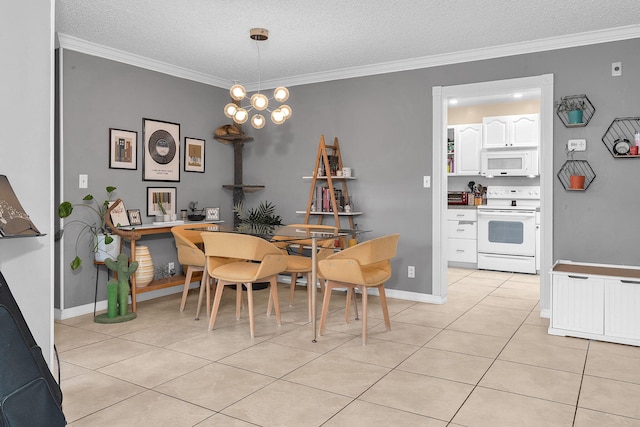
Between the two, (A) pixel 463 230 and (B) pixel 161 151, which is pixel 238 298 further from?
(A) pixel 463 230

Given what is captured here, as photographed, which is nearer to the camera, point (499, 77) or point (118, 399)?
point (118, 399)

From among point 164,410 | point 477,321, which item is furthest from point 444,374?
point 164,410

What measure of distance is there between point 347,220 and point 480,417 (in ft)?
10.1

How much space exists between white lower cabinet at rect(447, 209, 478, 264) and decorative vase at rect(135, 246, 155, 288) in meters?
4.12

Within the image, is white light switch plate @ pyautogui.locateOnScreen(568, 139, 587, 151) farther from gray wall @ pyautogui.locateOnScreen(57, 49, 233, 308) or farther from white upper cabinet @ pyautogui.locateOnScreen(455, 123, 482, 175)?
gray wall @ pyautogui.locateOnScreen(57, 49, 233, 308)

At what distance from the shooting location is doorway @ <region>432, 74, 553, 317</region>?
419 cm

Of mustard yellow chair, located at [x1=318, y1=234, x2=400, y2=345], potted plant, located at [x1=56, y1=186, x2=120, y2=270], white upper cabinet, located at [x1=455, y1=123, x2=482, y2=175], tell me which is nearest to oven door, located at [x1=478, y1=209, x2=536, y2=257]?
white upper cabinet, located at [x1=455, y1=123, x2=482, y2=175]

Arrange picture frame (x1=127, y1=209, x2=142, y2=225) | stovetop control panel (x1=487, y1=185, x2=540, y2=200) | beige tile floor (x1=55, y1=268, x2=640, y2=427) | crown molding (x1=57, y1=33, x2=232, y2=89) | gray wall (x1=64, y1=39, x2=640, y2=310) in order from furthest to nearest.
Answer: stovetop control panel (x1=487, y1=185, x2=540, y2=200) < picture frame (x1=127, y1=209, x2=142, y2=225) < crown molding (x1=57, y1=33, x2=232, y2=89) < gray wall (x1=64, y1=39, x2=640, y2=310) < beige tile floor (x1=55, y1=268, x2=640, y2=427)

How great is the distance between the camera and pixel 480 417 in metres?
2.34

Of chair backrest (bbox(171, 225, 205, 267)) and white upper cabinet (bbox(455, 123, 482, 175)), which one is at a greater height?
white upper cabinet (bbox(455, 123, 482, 175))

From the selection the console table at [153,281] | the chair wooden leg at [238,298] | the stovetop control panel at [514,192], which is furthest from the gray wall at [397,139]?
the stovetop control panel at [514,192]

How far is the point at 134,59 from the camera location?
465cm

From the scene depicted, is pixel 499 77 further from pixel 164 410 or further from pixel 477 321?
pixel 164 410

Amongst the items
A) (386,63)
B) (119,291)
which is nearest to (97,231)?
(119,291)
